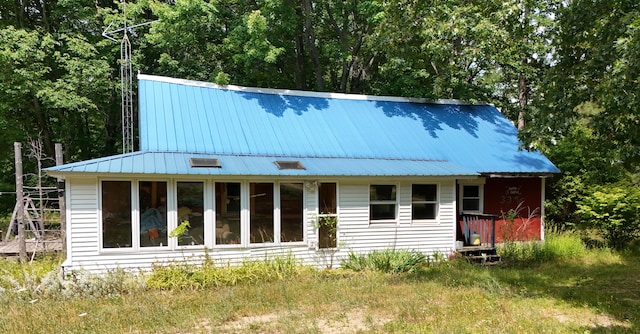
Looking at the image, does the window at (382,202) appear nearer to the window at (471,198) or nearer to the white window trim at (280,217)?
the white window trim at (280,217)

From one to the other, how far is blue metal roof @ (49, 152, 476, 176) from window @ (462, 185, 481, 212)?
5.87ft

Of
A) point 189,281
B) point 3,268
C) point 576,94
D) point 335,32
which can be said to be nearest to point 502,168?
point 576,94

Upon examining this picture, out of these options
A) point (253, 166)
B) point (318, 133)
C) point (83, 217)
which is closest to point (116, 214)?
point (83, 217)

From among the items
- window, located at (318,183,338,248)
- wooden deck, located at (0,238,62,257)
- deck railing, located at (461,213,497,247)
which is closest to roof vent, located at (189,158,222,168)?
window, located at (318,183,338,248)

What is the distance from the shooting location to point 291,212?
1042 cm

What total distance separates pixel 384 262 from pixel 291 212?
2735mm

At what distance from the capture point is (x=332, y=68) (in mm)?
24016

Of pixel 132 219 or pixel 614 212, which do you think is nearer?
pixel 132 219

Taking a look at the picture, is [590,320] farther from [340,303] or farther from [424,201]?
[424,201]

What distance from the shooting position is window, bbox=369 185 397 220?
1122 centimetres

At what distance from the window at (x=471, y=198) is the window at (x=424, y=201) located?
236cm

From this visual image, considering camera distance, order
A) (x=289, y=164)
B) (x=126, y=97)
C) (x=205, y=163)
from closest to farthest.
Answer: (x=205, y=163) < (x=289, y=164) < (x=126, y=97)

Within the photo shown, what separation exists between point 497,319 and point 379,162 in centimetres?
594

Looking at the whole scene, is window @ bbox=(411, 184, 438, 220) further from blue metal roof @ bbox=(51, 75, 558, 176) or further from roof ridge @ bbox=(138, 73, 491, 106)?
roof ridge @ bbox=(138, 73, 491, 106)
